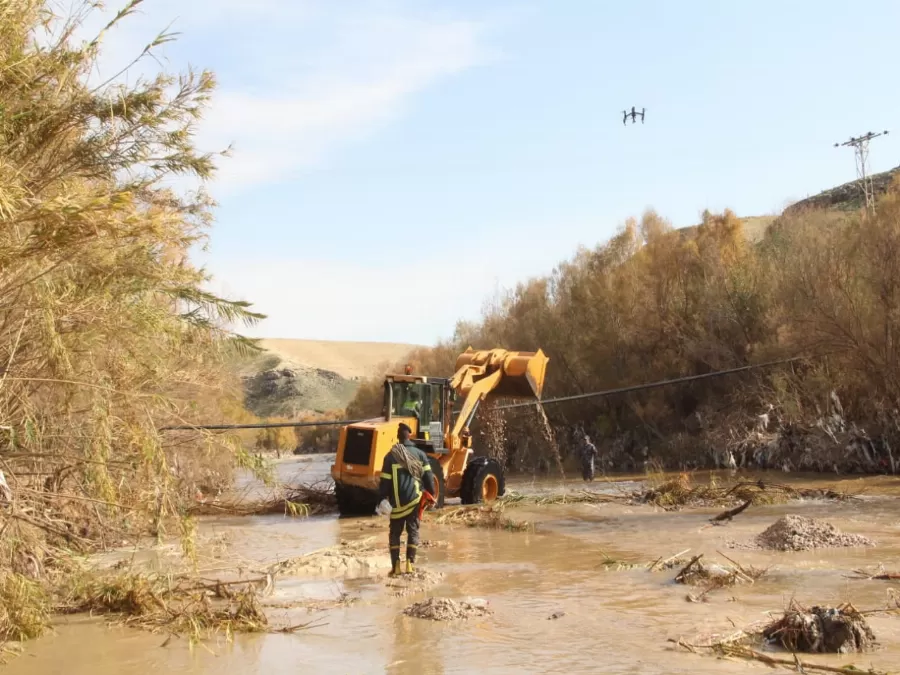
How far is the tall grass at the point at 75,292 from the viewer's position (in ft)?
22.3

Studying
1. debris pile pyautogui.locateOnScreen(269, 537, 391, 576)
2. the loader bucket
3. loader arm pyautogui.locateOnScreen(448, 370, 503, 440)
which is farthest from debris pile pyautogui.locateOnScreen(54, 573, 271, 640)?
the loader bucket

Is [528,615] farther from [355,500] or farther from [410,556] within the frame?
[355,500]

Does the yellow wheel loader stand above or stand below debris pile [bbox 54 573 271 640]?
above

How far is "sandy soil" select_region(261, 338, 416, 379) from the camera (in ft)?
333

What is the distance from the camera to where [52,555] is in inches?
300

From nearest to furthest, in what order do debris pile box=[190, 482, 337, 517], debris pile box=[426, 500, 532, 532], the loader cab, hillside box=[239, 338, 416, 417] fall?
debris pile box=[426, 500, 532, 532] < the loader cab < debris pile box=[190, 482, 337, 517] < hillside box=[239, 338, 416, 417]

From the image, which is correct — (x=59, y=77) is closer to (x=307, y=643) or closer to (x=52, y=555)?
(x=52, y=555)

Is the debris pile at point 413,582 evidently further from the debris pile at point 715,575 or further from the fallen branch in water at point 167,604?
the debris pile at point 715,575

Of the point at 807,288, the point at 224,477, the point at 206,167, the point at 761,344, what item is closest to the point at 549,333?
the point at 761,344

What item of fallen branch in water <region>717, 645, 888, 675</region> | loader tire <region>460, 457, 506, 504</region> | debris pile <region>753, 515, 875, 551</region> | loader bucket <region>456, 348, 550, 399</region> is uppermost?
loader bucket <region>456, 348, 550, 399</region>

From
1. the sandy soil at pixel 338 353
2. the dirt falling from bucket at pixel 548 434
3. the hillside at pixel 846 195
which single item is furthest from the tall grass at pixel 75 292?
the sandy soil at pixel 338 353

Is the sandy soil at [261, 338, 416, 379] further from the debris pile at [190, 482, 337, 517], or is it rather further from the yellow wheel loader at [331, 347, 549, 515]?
the yellow wheel loader at [331, 347, 549, 515]

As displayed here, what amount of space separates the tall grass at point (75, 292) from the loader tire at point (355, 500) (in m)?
7.25

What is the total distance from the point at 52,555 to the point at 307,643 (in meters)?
2.21
